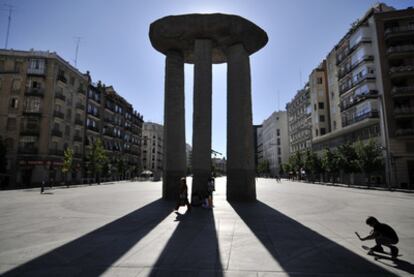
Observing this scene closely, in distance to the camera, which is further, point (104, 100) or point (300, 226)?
point (104, 100)

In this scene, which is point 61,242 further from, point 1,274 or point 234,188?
point 234,188

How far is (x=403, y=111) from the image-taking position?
121 ft

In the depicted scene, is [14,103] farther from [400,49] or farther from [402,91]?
[400,49]

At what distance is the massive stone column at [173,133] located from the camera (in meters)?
19.1

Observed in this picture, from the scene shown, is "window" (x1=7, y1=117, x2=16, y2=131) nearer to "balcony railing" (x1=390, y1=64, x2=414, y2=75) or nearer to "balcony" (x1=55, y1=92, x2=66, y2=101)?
"balcony" (x1=55, y1=92, x2=66, y2=101)

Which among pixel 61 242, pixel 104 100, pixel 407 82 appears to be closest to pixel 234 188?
pixel 61 242

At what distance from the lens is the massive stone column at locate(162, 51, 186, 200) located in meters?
19.1

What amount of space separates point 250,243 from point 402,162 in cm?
3842

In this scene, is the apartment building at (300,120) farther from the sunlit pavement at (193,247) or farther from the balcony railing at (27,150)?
the sunlit pavement at (193,247)

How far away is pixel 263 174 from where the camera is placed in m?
123

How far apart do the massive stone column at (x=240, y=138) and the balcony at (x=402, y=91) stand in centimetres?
2963

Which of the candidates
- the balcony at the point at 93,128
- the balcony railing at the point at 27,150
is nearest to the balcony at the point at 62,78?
the balcony at the point at 93,128

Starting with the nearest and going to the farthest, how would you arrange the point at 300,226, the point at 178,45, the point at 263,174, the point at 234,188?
the point at 300,226 < the point at 234,188 < the point at 178,45 < the point at 263,174

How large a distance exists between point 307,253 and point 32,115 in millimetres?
48870
